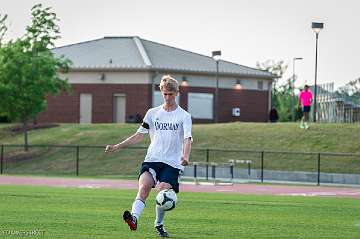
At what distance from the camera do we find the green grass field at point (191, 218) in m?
15.8

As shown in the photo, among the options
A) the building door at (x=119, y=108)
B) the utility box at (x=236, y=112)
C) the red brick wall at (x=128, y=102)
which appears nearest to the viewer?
the red brick wall at (x=128, y=102)

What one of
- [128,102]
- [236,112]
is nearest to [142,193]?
[128,102]

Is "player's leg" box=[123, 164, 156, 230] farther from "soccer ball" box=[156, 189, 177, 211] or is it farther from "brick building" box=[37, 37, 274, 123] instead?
"brick building" box=[37, 37, 274, 123]

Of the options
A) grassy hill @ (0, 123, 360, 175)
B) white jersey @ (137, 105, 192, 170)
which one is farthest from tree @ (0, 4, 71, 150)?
white jersey @ (137, 105, 192, 170)

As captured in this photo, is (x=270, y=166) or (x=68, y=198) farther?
(x=270, y=166)

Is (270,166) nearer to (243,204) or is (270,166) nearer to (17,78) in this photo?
(17,78)

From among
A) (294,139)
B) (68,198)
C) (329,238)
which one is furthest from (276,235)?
(294,139)

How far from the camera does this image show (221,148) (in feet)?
181

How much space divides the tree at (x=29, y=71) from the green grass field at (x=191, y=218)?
31.7 metres

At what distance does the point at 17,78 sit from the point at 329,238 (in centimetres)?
4375

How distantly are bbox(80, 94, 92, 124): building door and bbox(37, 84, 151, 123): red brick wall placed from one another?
0.23 metres

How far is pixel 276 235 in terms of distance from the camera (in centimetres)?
1578

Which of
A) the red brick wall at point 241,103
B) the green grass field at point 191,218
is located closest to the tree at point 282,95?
the red brick wall at point 241,103

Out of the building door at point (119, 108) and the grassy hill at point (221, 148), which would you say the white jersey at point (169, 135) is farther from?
the building door at point (119, 108)
